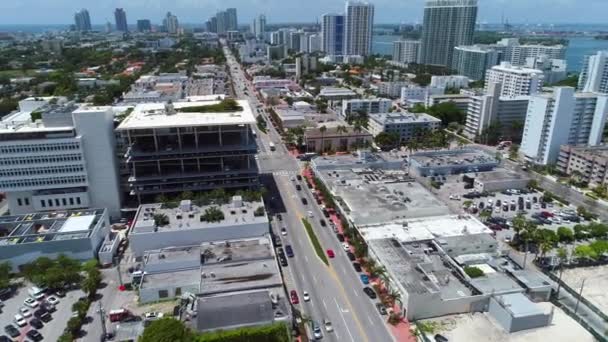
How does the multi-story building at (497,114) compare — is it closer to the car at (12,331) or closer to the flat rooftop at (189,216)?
the flat rooftop at (189,216)

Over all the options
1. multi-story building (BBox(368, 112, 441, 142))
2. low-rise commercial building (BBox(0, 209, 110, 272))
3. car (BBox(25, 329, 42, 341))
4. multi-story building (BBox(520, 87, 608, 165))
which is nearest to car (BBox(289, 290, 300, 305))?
car (BBox(25, 329, 42, 341))

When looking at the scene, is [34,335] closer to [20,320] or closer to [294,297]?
[20,320]

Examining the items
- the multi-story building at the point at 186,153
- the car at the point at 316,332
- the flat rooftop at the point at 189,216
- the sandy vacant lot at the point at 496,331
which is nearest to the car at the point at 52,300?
the flat rooftop at the point at 189,216

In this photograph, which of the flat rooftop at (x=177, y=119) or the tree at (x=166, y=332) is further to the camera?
the flat rooftop at (x=177, y=119)

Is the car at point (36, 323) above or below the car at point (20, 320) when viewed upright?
below

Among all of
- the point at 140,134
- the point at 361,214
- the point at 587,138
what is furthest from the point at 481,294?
the point at 587,138

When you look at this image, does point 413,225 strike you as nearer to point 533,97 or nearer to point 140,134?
point 140,134

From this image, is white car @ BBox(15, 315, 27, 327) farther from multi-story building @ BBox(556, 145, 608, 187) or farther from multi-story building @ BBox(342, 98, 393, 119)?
multi-story building @ BBox(342, 98, 393, 119)
